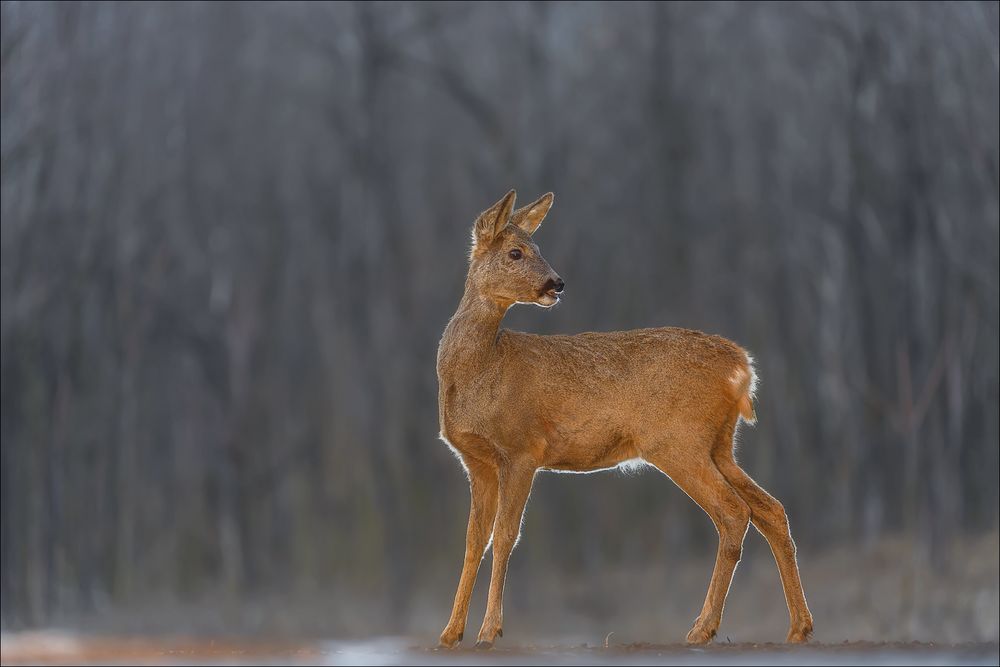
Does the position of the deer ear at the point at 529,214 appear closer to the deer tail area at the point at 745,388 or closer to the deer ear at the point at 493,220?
the deer ear at the point at 493,220

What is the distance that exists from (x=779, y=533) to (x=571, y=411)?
159 cm

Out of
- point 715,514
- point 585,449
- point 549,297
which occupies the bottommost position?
point 715,514

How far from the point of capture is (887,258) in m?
23.8

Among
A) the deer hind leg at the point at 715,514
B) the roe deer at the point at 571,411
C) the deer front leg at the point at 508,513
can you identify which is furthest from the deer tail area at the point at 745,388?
the deer front leg at the point at 508,513

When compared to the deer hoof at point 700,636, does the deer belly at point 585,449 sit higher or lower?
higher

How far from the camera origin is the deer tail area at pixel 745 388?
9906 mm

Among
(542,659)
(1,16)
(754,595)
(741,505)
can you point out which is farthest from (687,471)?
(1,16)

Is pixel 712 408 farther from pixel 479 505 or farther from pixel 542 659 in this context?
pixel 542 659

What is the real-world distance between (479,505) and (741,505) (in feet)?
5.76

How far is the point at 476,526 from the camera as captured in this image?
9719mm

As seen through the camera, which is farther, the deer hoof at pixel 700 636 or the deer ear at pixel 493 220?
the deer ear at pixel 493 220

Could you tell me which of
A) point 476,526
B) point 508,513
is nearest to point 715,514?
point 508,513

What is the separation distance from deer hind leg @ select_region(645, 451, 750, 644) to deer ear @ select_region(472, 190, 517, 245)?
1849mm

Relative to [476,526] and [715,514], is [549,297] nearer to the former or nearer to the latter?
[476,526]
